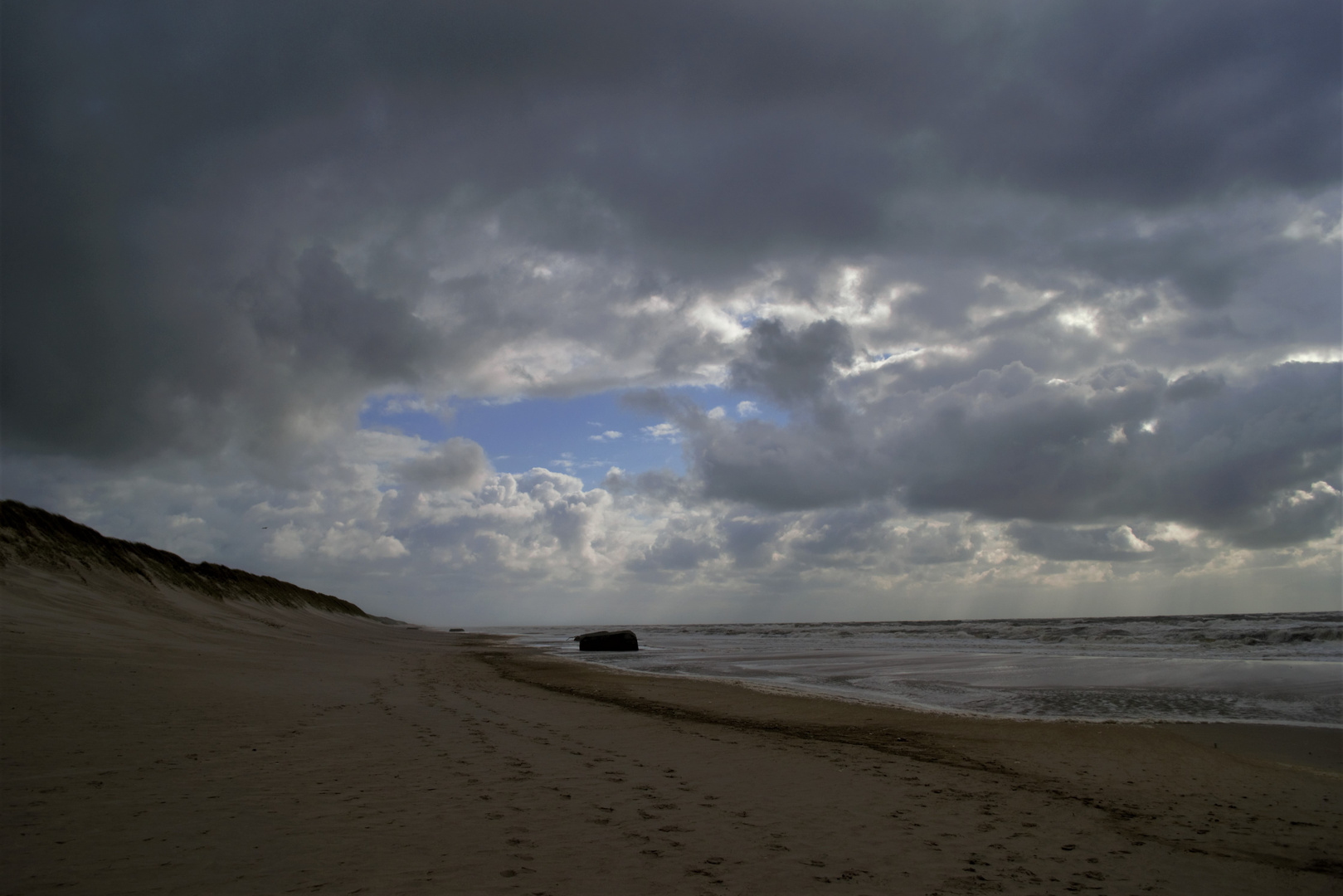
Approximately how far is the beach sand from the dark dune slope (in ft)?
43.3

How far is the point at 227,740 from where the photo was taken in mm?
9344

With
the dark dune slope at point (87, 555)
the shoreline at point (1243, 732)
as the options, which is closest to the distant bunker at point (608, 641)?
the dark dune slope at point (87, 555)

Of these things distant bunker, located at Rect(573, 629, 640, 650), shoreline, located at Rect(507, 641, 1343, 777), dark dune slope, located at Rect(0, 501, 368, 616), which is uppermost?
dark dune slope, located at Rect(0, 501, 368, 616)

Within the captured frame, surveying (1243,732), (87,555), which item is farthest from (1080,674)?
(87,555)

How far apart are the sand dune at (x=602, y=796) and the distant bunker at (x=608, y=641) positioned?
99.0 feet

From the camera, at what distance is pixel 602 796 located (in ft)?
25.4

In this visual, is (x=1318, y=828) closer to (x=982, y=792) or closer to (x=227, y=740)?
(x=982, y=792)

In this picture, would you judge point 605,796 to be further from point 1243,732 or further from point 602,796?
point 1243,732

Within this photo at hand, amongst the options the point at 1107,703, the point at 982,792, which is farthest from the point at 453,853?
the point at 1107,703

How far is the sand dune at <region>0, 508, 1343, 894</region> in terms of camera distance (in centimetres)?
550

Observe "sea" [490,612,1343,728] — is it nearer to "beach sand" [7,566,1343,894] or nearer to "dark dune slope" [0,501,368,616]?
"beach sand" [7,566,1343,894]

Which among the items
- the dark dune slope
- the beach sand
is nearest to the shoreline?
the beach sand

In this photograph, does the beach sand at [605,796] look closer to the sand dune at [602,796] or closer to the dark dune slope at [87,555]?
the sand dune at [602,796]

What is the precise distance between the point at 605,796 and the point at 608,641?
38.3 metres
